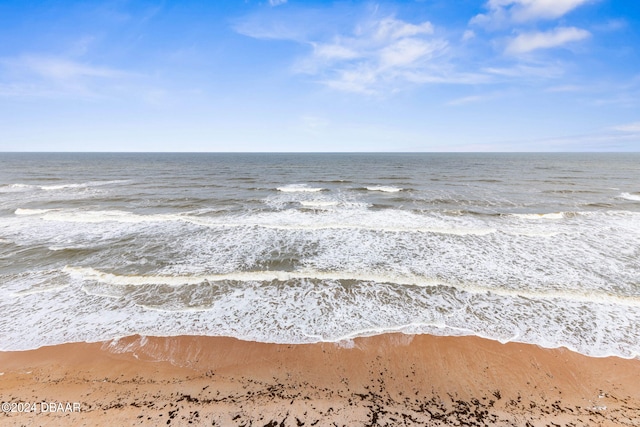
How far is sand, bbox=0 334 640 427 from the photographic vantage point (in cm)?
469

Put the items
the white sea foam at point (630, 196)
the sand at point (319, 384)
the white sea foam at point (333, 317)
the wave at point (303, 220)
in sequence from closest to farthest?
the sand at point (319, 384) < the white sea foam at point (333, 317) < the wave at point (303, 220) < the white sea foam at point (630, 196)

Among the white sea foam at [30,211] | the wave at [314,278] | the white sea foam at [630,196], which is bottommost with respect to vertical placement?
the wave at [314,278]

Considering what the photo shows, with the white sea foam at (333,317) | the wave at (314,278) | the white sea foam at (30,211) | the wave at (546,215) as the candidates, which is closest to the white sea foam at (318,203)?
the wave at (314,278)

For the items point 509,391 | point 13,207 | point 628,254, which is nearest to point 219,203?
point 13,207

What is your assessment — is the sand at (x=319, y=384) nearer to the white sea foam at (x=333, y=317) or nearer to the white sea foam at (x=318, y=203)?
the white sea foam at (x=333, y=317)

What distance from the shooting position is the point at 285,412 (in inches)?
186

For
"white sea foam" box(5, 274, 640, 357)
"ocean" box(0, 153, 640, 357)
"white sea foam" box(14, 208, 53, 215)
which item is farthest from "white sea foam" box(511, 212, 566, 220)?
"white sea foam" box(14, 208, 53, 215)

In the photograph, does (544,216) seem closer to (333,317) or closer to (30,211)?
(333,317)

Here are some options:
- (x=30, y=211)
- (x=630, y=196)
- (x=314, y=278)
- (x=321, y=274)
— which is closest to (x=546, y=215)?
(x=630, y=196)

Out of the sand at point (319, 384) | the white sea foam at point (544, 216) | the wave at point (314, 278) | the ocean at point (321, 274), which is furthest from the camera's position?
the white sea foam at point (544, 216)

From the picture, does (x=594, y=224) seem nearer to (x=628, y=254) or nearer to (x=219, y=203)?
(x=628, y=254)

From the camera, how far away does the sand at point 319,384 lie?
4.69 m

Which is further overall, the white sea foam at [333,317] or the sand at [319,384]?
the white sea foam at [333,317]

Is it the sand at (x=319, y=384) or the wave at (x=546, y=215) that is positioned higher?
the wave at (x=546, y=215)
